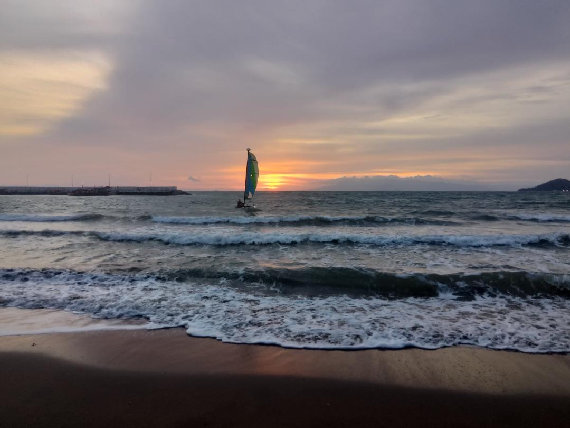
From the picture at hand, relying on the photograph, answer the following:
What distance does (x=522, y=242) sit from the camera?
47.9ft

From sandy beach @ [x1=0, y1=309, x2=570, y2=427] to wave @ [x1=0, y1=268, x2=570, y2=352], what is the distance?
40 centimetres

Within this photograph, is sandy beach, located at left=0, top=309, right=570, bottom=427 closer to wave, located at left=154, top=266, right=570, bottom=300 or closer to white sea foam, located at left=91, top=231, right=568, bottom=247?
wave, located at left=154, top=266, right=570, bottom=300

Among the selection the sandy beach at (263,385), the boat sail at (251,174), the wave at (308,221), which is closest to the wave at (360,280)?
the sandy beach at (263,385)

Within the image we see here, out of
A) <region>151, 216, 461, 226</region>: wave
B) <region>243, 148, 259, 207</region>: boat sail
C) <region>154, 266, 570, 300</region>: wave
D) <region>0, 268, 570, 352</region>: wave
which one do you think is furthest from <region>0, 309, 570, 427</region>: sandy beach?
<region>243, 148, 259, 207</region>: boat sail

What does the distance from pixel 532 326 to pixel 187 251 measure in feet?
36.2

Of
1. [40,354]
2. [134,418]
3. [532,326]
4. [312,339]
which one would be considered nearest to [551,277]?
[532,326]

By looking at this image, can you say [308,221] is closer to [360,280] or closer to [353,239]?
[353,239]

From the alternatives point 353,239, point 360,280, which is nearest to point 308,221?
point 353,239

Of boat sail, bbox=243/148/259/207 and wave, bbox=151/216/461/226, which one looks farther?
boat sail, bbox=243/148/259/207

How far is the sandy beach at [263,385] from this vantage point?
3.32 metres

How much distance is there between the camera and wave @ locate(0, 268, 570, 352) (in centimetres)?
527

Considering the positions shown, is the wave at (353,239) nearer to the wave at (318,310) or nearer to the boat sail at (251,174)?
the wave at (318,310)

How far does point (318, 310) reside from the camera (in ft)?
22.0

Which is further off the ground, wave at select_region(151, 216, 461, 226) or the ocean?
wave at select_region(151, 216, 461, 226)
